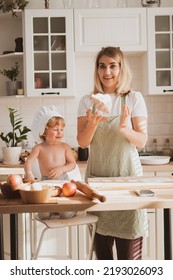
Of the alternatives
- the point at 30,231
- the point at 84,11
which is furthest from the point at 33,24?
the point at 30,231

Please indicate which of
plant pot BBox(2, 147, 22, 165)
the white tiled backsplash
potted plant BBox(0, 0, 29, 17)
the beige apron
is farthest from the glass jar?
the beige apron

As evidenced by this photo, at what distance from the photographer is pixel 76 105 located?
373 cm

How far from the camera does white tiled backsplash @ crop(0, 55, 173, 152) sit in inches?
146

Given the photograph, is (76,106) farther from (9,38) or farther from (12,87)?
(9,38)

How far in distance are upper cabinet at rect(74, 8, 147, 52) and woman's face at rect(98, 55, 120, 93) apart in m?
1.48

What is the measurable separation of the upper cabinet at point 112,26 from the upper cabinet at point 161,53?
0.10m

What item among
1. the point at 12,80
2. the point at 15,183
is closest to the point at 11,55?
the point at 12,80

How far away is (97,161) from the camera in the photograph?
197 centimetres

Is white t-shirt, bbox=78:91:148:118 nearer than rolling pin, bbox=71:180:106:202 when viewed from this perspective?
No

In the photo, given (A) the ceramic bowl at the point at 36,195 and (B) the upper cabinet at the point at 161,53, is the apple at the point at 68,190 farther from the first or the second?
(B) the upper cabinet at the point at 161,53

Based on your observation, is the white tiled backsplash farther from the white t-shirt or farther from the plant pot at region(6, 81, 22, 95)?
the white t-shirt

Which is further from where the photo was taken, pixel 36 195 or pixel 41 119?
pixel 41 119

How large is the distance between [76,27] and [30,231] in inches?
56.7

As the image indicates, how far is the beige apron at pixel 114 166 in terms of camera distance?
1924 millimetres
